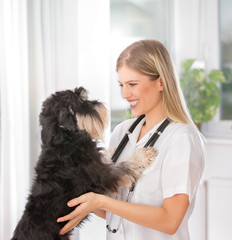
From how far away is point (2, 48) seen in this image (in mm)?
2422

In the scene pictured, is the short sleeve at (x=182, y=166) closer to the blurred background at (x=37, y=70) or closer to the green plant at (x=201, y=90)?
the blurred background at (x=37, y=70)

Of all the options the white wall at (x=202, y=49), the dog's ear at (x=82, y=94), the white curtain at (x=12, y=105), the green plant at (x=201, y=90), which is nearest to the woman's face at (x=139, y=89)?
the dog's ear at (x=82, y=94)

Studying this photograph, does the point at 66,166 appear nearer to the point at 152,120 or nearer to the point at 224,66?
the point at 152,120

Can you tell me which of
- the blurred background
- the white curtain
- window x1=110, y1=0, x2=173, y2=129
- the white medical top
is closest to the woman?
the white medical top

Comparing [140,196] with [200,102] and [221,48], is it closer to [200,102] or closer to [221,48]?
[200,102]

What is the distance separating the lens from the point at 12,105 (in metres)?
2.44

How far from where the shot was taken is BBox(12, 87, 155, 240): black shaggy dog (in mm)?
1487

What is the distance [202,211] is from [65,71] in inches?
69.2

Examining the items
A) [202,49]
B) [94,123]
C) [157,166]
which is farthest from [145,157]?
[202,49]

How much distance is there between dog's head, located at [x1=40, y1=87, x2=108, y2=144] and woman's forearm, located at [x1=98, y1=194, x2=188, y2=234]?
41 centimetres

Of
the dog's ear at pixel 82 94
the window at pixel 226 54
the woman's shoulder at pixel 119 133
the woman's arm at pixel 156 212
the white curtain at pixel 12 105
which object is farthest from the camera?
the window at pixel 226 54

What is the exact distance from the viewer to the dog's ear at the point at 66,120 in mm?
1565

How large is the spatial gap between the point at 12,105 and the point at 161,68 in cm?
134

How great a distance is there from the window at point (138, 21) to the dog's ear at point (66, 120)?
171 cm
